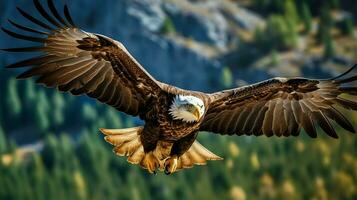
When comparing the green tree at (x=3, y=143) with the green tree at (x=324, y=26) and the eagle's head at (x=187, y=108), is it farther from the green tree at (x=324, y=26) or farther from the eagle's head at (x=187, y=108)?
the eagle's head at (x=187, y=108)

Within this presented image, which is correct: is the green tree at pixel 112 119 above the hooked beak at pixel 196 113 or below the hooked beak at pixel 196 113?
above

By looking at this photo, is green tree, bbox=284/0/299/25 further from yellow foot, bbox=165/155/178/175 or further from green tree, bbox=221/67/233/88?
yellow foot, bbox=165/155/178/175

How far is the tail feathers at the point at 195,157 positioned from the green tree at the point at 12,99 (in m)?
81.6

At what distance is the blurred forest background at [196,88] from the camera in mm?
70438

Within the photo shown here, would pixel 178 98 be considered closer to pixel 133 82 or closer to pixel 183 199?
pixel 133 82

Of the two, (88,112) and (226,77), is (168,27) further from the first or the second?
(88,112)

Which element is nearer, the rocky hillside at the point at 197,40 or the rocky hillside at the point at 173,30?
the rocky hillside at the point at 197,40

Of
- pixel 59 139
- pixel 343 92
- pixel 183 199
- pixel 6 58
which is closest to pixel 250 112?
pixel 343 92

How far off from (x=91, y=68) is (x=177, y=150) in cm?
161

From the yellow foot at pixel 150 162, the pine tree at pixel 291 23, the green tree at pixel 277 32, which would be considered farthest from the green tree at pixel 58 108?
the yellow foot at pixel 150 162

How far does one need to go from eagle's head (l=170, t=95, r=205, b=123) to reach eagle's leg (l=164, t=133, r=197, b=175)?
0.67 m

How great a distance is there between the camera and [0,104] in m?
95.2

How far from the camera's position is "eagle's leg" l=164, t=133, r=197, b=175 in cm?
1279

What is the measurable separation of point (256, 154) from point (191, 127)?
61.4 m
